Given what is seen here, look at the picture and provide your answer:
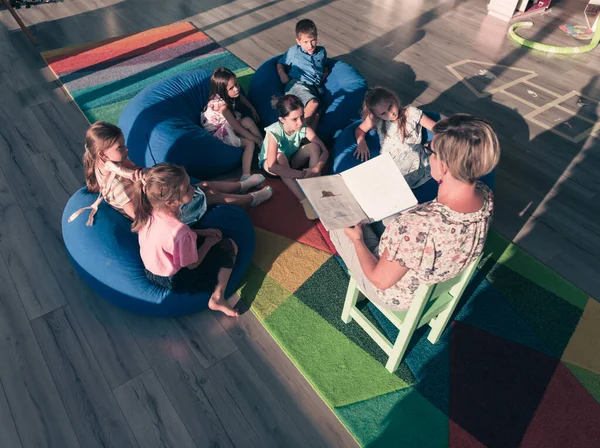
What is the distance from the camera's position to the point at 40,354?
99.3 inches

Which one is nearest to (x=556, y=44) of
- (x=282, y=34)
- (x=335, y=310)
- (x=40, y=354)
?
(x=282, y=34)

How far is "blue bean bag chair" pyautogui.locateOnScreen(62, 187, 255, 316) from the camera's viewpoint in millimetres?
2551

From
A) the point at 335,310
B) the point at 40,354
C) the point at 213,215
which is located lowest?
the point at 40,354

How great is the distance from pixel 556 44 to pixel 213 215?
5.15 m

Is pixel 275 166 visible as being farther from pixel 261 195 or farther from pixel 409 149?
pixel 409 149

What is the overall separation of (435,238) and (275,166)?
1742 mm

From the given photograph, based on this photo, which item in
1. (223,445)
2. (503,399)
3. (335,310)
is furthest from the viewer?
(335,310)

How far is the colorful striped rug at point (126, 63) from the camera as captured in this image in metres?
4.47

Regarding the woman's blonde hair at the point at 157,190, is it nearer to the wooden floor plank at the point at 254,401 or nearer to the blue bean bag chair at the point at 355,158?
the wooden floor plank at the point at 254,401

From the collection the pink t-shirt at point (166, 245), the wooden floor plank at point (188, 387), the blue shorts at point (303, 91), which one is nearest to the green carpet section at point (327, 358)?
the wooden floor plank at point (188, 387)

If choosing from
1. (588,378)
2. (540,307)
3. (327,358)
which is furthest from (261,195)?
(588,378)

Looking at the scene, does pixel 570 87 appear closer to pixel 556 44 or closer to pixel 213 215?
pixel 556 44

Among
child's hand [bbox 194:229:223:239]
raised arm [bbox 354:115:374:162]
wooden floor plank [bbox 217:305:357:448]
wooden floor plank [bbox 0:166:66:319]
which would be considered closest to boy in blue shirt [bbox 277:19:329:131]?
raised arm [bbox 354:115:374:162]

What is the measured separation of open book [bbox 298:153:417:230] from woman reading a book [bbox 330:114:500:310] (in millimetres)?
355
